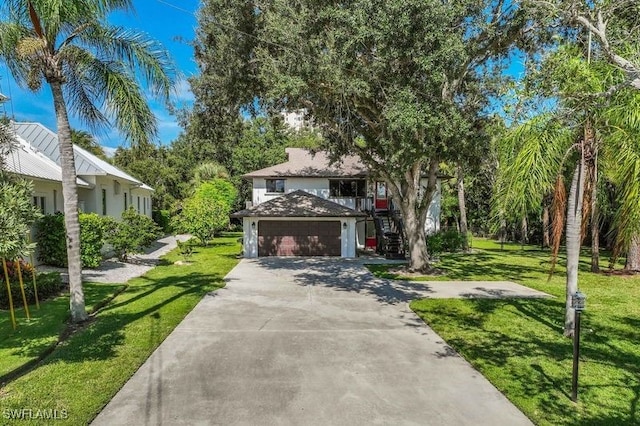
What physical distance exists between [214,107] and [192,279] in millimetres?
6690

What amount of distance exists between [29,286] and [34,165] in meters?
7.51

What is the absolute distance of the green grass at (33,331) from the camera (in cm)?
668

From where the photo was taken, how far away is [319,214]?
22.2 metres

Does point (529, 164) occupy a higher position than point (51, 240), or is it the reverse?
point (529, 164)

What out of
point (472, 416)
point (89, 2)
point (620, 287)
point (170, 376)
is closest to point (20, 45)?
point (89, 2)

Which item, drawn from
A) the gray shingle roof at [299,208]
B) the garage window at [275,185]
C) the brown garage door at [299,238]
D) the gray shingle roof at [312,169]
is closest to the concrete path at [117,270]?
the gray shingle roof at [299,208]

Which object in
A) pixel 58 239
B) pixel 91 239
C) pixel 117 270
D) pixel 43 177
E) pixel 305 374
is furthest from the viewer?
pixel 117 270

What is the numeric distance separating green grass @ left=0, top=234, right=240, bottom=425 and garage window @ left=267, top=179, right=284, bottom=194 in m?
13.1

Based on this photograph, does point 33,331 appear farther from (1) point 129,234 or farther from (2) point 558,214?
(1) point 129,234

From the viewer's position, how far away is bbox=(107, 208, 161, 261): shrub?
1766 centimetres

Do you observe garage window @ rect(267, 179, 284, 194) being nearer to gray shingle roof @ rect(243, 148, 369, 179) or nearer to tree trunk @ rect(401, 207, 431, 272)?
gray shingle roof @ rect(243, 148, 369, 179)

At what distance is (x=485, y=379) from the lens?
625 cm

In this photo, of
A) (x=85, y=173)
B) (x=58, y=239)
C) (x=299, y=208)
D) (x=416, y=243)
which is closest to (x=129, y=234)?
(x=58, y=239)
